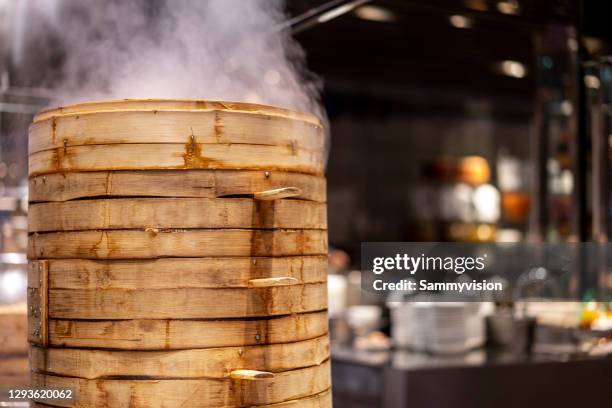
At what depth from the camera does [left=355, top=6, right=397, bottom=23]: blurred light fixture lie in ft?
11.5

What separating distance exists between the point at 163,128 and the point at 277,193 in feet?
0.87

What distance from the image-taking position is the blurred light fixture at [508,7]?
3290mm

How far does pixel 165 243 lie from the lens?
5.18ft

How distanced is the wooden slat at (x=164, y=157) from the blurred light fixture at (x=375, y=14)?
188 cm

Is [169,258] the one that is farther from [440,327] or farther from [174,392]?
[440,327]

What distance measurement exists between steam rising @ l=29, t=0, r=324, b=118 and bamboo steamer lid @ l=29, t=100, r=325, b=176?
1.65 ft

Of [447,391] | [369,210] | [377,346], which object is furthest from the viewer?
[369,210]

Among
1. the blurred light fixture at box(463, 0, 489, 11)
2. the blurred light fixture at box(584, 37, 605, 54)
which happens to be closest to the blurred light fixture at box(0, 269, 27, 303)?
the blurred light fixture at box(463, 0, 489, 11)

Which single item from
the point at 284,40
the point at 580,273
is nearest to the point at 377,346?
the point at 580,273

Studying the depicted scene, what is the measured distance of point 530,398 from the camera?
3607 millimetres

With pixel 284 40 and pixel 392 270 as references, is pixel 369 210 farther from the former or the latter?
pixel 392 270

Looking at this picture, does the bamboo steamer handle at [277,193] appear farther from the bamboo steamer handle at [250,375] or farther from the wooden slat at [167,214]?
the bamboo steamer handle at [250,375]

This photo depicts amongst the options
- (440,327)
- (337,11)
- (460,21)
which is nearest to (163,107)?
(337,11)

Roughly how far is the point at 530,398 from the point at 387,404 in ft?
2.14
